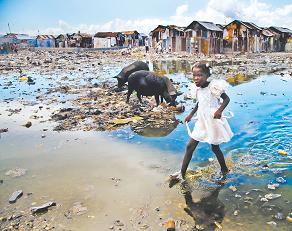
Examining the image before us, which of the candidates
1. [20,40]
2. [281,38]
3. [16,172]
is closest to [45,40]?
[20,40]

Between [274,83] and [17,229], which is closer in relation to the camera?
[17,229]

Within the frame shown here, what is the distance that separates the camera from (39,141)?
6.64 metres

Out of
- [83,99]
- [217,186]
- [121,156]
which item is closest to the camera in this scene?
[217,186]

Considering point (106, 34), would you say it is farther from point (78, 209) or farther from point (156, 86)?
point (78, 209)

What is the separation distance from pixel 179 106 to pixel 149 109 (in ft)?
3.13

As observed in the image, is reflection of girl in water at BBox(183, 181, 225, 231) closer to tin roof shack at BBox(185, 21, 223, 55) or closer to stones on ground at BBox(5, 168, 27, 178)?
stones on ground at BBox(5, 168, 27, 178)

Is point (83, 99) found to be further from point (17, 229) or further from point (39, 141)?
point (17, 229)

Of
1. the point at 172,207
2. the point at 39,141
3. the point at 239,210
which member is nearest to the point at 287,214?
the point at 239,210

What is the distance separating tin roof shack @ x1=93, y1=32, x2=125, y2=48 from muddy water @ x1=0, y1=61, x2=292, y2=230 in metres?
60.0

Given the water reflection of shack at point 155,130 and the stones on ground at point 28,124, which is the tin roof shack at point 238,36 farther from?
the stones on ground at point 28,124

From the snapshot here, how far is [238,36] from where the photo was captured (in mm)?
42906

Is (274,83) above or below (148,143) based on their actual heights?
above

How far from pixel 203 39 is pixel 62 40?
41.5 meters

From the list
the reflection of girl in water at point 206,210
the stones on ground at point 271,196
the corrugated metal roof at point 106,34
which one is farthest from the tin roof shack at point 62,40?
the stones on ground at point 271,196
